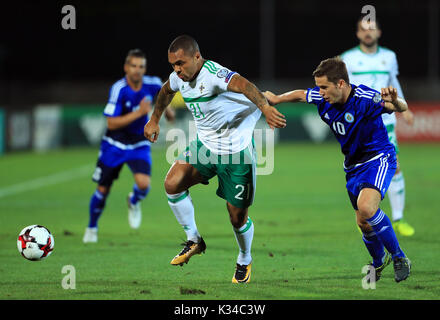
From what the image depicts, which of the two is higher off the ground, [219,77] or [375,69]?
[375,69]

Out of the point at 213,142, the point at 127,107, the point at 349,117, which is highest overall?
the point at 127,107

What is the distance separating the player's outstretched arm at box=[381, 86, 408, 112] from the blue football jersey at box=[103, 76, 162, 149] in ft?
12.2

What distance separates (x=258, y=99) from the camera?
6.27m

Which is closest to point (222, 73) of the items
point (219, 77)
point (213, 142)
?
point (219, 77)

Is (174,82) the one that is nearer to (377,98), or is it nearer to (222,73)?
(222,73)

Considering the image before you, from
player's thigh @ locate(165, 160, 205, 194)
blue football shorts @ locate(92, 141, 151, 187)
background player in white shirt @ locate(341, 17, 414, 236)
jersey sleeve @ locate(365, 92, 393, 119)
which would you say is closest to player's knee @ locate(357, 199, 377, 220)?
jersey sleeve @ locate(365, 92, 393, 119)

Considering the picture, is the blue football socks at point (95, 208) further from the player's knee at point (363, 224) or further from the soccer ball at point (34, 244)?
the player's knee at point (363, 224)

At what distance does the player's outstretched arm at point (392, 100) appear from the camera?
6.24 meters

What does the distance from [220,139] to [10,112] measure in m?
17.1

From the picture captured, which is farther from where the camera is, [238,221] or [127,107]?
[127,107]

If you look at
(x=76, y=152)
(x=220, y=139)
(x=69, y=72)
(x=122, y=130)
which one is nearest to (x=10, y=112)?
(x=76, y=152)

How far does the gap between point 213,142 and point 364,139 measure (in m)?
1.32

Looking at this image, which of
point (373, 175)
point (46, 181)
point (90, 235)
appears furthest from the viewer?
point (46, 181)

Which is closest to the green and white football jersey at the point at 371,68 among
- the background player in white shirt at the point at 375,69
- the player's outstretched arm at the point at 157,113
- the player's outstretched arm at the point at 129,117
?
the background player in white shirt at the point at 375,69
